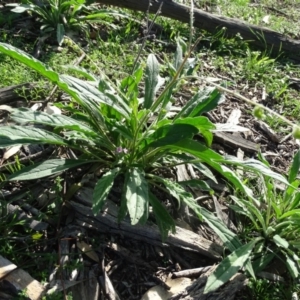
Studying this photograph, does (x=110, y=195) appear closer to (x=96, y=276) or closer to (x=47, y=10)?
(x=96, y=276)

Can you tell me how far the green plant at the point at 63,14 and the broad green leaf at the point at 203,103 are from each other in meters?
1.56

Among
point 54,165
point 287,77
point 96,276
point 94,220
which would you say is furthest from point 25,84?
point 287,77

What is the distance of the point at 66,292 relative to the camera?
2.45 metres

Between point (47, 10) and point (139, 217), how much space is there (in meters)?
2.61

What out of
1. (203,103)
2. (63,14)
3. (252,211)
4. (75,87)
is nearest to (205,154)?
(203,103)

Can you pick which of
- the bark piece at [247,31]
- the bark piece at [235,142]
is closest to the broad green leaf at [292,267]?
the bark piece at [235,142]

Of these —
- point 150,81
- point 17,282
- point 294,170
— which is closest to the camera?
point 17,282

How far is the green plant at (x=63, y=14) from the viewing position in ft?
13.7

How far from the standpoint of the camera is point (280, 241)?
2701mm

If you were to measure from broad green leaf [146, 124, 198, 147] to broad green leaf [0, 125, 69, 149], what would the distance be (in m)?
0.52

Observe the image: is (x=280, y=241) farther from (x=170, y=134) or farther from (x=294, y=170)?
(x=170, y=134)

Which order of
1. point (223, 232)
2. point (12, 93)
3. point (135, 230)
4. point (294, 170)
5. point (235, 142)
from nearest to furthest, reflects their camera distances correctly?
point (223, 232)
point (135, 230)
point (294, 170)
point (12, 93)
point (235, 142)

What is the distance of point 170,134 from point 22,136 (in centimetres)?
76

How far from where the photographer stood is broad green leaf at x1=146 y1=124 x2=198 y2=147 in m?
2.50
